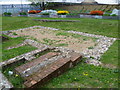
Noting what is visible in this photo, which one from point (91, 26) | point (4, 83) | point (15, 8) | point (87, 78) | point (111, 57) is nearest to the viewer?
point (4, 83)

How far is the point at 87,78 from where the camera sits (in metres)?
3.89

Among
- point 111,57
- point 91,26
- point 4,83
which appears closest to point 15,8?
point 91,26

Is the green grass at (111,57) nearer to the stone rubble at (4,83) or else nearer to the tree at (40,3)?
the stone rubble at (4,83)

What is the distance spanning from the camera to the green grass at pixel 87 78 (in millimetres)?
3562

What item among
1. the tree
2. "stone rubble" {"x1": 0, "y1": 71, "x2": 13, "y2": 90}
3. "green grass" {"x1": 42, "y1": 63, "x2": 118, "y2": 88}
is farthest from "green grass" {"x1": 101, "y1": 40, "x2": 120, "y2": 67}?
the tree

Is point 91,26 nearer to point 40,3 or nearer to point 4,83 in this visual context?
point 4,83

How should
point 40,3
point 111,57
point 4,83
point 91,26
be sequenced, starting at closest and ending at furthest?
point 4,83
point 111,57
point 91,26
point 40,3

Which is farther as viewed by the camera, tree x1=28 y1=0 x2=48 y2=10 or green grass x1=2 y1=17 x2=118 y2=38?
tree x1=28 y1=0 x2=48 y2=10

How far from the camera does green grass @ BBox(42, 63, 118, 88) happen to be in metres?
3.56

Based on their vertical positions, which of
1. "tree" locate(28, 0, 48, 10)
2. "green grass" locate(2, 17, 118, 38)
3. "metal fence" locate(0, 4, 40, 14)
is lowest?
"green grass" locate(2, 17, 118, 38)

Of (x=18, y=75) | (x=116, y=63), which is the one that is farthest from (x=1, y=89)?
(x=116, y=63)

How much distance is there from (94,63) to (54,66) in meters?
1.78

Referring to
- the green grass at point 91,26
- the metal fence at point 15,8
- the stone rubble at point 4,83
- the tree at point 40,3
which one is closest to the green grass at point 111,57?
the green grass at point 91,26

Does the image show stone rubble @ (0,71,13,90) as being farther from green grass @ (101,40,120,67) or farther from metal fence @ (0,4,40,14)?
metal fence @ (0,4,40,14)
